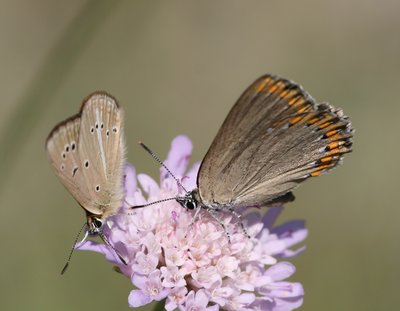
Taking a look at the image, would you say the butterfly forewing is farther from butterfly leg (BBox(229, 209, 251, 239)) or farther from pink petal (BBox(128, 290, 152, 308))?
butterfly leg (BBox(229, 209, 251, 239))

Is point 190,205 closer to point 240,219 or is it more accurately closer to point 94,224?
point 240,219

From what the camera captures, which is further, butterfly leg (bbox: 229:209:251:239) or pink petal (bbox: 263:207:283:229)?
pink petal (bbox: 263:207:283:229)

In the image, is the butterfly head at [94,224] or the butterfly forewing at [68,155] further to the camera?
the butterfly head at [94,224]

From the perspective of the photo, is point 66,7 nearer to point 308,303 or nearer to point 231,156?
point 308,303

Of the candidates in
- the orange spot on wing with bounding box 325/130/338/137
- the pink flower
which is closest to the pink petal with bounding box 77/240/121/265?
the pink flower

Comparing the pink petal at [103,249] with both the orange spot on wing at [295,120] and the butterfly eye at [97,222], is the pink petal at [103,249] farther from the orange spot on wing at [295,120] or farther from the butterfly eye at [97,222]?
the orange spot on wing at [295,120]

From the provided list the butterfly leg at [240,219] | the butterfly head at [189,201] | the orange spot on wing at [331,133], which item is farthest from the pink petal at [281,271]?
the orange spot on wing at [331,133]

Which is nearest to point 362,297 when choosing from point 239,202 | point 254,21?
point 239,202
